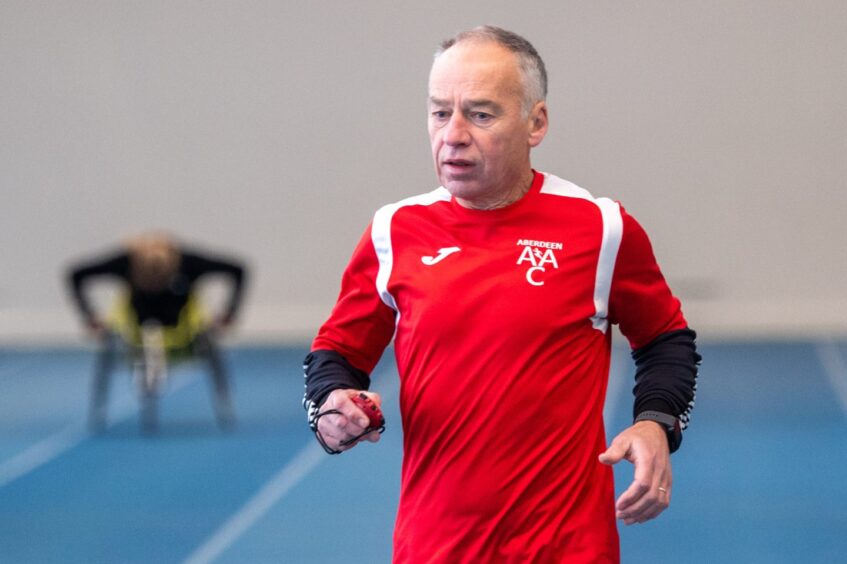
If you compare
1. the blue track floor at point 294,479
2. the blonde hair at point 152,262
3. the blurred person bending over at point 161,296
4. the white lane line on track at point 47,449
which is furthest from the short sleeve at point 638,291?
the blonde hair at point 152,262

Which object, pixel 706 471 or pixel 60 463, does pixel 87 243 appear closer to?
pixel 60 463

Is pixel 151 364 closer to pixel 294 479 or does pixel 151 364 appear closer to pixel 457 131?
pixel 294 479

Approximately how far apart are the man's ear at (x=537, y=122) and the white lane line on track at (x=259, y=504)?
4289 mm

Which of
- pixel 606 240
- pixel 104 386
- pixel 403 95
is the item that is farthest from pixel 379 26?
pixel 606 240

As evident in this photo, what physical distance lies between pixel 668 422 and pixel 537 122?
646 millimetres

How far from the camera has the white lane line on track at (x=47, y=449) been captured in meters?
8.93

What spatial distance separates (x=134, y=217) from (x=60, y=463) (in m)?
6.18

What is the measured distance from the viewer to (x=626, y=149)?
1405cm

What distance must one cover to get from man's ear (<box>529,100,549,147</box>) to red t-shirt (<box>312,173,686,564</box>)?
0.11 metres

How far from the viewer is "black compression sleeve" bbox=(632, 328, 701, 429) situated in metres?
2.73

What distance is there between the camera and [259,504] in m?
7.71

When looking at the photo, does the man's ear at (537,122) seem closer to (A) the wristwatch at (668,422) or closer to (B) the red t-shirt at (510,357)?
(B) the red t-shirt at (510,357)

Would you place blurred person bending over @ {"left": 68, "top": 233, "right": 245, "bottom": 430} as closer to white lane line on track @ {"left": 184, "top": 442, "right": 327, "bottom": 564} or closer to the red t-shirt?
white lane line on track @ {"left": 184, "top": 442, "right": 327, "bottom": 564}

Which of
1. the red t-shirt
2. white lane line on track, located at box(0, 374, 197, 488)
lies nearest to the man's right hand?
the red t-shirt
